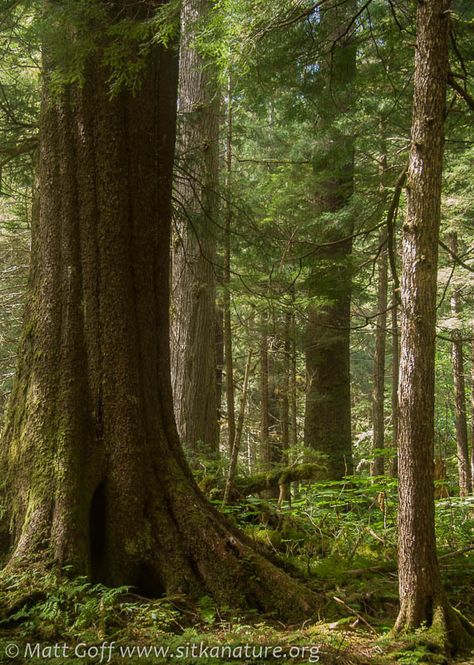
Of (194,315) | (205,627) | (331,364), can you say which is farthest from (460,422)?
(205,627)

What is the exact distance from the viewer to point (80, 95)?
14.6 ft

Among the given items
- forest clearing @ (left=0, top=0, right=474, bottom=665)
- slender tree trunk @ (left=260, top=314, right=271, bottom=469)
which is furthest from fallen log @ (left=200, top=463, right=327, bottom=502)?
slender tree trunk @ (left=260, top=314, right=271, bottom=469)

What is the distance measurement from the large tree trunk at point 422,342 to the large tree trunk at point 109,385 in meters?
0.88

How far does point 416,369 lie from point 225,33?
277cm

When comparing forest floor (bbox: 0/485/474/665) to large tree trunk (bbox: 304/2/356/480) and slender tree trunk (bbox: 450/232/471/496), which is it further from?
slender tree trunk (bbox: 450/232/471/496)

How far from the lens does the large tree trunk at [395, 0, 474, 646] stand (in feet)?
11.3

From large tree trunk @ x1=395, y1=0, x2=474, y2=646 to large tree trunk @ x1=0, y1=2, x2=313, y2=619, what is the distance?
2.88 feet

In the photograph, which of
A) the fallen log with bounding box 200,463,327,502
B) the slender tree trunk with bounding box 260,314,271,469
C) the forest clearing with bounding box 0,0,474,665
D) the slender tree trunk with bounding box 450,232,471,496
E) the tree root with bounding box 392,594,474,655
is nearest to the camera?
the tree root with bounding box 392,594,474,655

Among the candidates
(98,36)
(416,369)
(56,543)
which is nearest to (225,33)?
(98,36)

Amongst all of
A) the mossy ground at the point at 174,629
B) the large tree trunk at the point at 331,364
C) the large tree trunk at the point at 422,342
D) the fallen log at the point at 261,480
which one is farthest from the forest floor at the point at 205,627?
the large tree trunk at the point at 331,364

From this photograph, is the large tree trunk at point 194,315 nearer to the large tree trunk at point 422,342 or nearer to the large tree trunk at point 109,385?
the large tree trunk at point 109,385

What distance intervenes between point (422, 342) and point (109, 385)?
2310mm

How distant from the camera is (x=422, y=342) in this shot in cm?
358

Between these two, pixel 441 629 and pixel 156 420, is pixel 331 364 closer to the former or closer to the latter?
pixel 156 420
